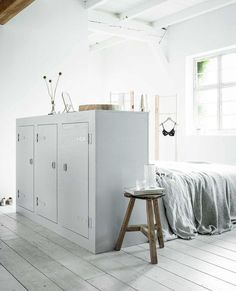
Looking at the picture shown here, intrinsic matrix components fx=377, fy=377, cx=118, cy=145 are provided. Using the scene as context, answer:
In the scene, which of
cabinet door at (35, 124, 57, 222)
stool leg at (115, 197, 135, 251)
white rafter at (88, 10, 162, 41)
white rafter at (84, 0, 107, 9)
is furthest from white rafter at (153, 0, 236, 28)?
stool leg at (115, 197, 135, 251)

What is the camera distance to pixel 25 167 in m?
4.79

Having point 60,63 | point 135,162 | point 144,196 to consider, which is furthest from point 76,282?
point 60,63

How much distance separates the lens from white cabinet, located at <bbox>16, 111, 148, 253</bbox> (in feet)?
10.7

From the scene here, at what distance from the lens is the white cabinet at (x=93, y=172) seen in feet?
10.7

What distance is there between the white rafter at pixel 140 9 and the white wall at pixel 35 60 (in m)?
0.81

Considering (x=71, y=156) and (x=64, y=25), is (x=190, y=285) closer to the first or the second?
(x=71, y=156)

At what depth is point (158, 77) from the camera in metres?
7.70

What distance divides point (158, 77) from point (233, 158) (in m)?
2.44

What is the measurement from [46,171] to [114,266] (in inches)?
64.9

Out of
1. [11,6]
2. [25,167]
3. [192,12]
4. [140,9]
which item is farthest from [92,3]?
[25,167]

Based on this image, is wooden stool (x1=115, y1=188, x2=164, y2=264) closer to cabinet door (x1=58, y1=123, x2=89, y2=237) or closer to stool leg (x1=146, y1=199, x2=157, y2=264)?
stool leg (x1=146, y1=199, x2=157, y2=264)

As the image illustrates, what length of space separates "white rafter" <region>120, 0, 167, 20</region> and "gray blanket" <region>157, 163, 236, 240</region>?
295cm

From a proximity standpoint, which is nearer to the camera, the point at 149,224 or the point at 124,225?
the point at 149,224

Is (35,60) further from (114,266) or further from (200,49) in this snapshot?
(114,266)
